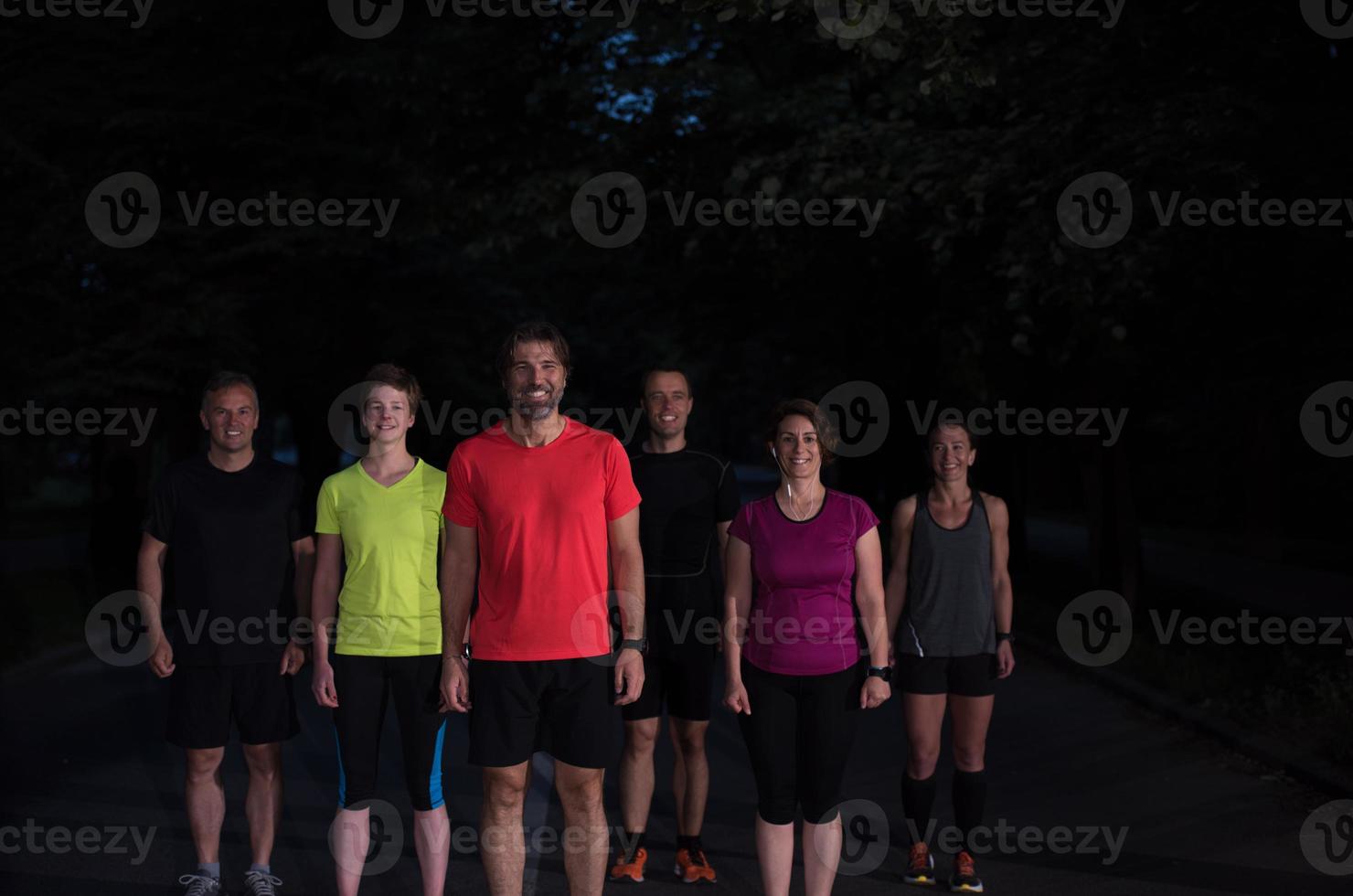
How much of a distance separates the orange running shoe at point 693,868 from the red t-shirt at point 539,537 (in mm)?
1812

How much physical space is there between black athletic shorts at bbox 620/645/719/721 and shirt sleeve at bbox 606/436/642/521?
5.31 feet

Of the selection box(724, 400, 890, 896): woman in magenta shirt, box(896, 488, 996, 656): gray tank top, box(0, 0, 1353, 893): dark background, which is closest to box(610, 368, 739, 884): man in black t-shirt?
box(896, 488, 996, 656): gray tank top

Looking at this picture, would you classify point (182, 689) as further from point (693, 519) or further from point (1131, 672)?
point (1131, 672)

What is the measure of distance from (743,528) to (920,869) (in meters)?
1.86

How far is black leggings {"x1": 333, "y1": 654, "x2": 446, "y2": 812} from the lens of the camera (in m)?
5.87

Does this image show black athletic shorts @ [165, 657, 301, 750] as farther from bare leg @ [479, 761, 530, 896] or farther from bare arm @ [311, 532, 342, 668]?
bare leg @ [479, 761, 530, 896]

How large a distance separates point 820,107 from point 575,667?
14000 millimetres

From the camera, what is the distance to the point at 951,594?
6.67 m

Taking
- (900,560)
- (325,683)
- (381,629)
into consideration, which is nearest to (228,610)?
Answer: (325,683)

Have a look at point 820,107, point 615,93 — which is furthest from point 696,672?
point 615,93

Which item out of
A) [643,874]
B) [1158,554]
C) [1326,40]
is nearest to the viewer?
[643,874]

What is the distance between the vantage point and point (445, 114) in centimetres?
2080

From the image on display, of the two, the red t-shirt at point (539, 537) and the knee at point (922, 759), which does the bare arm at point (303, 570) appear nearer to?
the red t-shirt at point (539, 537)

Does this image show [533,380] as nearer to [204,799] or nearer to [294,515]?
[294,515]
